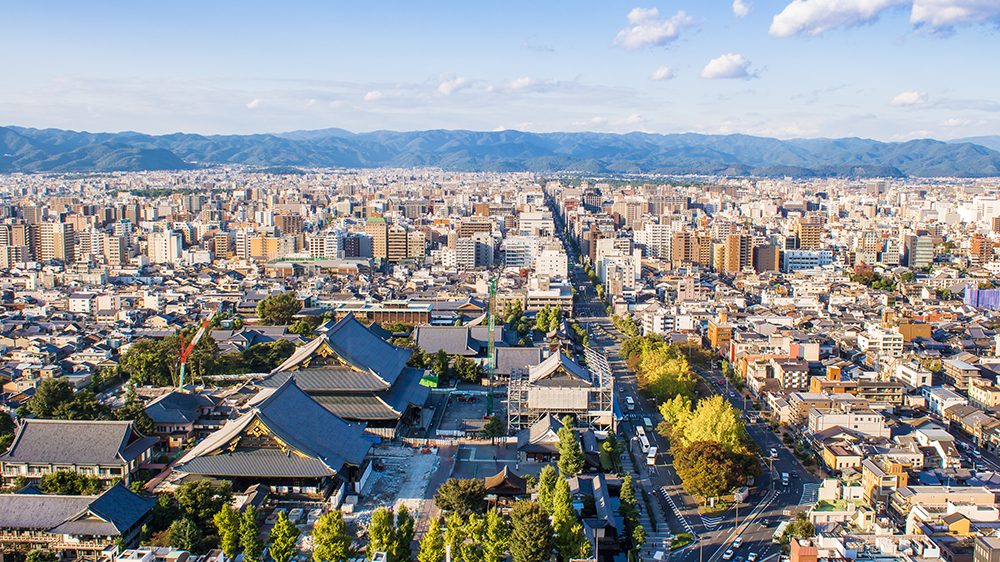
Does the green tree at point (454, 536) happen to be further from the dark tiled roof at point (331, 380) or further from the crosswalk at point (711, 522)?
the dark tiled roof at point (331, 380)

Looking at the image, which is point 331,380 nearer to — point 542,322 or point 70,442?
point 70,442

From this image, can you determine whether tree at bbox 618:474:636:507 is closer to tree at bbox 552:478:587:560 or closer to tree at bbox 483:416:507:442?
tree at bbox 552:478:587:560

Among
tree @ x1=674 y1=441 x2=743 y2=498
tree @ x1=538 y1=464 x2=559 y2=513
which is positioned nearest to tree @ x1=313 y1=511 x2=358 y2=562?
tree @ x1=538 y1=464 x2=559 y2=513

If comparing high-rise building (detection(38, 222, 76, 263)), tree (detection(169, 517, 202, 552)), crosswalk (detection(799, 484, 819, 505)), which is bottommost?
crosswalk (detection(799, 484, 819, 505))

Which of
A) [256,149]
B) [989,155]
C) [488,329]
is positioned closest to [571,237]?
[488,329]

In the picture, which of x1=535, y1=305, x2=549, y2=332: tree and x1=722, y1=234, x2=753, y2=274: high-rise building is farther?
x1=722, y1=234, x2=753, y2=274: high-rise building

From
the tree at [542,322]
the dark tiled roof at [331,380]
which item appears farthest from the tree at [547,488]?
the tree at [542,322]

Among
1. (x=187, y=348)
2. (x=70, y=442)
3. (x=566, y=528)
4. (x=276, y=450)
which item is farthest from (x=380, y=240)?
(x=566, y=528)
